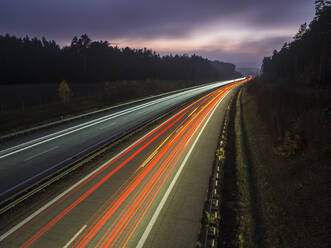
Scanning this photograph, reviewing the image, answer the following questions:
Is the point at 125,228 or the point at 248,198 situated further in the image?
the point at 248,198

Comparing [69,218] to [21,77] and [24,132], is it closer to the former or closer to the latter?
[24,132]

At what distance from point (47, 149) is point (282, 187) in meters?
16.4

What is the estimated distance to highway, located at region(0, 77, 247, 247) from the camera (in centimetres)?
780

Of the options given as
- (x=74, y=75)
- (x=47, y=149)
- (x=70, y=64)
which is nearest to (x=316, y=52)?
(x=47, y=149)

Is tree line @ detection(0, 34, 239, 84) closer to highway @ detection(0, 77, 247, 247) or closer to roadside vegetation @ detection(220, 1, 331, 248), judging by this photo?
highway @ detection(0, 77, 247, 247)

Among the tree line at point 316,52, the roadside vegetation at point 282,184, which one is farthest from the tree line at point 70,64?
the roadside vegetation at point 282,184

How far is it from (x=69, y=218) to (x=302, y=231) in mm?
9018

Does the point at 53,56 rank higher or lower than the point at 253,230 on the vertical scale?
higher

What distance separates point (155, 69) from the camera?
130000 millimetres

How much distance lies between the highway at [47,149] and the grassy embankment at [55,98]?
1176 centimetres

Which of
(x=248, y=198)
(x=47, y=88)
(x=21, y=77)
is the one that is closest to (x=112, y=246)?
(x=248, y=198)

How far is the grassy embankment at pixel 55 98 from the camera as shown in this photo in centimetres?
3697

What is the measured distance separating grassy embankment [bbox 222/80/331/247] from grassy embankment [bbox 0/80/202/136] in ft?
92.4

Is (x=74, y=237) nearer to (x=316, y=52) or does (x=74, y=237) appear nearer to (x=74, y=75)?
(x=316, y=52)
